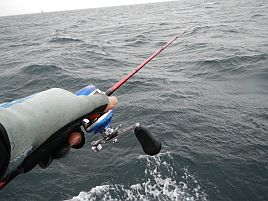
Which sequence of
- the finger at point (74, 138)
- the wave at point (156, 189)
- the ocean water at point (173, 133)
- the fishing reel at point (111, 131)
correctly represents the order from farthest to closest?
the ocean water at point (173, 133) < the wave at point (156, 189) < the fishing reel at point (111, 131) < the finger at point (74, 138)

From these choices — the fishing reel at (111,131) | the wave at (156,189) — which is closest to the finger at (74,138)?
the fishing reel at (111,131)

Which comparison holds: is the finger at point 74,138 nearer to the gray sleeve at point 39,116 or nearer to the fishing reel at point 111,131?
the gray sleeve at point 39,116

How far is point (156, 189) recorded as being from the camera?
4746 mm

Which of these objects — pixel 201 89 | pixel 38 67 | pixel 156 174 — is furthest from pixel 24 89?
pixel 156 174

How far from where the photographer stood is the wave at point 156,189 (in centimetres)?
457

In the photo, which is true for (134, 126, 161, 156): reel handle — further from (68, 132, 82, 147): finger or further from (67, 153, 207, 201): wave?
(67, 153, 207, 201): wave

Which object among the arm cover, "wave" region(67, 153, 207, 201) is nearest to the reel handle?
the arm cover

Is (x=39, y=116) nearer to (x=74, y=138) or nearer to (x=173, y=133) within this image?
(x=74, y=138)

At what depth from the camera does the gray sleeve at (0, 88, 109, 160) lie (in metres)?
1.62

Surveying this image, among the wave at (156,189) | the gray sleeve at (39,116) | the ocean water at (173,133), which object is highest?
the gray sleeve at (39,116)

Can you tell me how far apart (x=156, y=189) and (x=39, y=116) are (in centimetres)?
346

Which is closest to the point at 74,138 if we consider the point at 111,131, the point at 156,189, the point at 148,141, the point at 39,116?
the point at 39,116

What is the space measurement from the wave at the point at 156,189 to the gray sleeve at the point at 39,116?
2.96m

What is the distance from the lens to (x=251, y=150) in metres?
5.63
